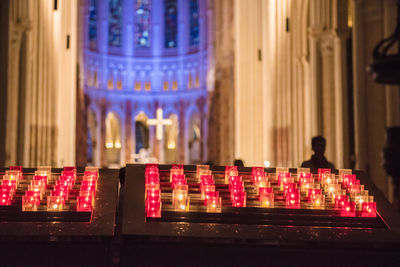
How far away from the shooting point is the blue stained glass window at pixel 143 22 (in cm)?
3819

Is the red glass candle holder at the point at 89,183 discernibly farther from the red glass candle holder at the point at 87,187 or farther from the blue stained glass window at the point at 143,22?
the blue stained glass window at the point at 143,22

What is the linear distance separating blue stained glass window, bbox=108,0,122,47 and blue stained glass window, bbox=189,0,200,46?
14.8ft


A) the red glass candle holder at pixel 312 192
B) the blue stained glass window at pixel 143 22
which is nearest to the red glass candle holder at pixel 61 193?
the red glass candle holder at pixel 312 192

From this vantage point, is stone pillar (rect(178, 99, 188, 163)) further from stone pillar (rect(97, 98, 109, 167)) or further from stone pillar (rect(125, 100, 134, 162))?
stone pillar (rect(97, 98, 109, 167))

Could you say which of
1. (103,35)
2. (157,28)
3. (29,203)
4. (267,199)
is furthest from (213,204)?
(157,28)

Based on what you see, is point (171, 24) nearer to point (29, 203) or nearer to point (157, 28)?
point (157, 28)

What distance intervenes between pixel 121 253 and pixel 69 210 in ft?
2.05

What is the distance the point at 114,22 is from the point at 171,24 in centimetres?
350

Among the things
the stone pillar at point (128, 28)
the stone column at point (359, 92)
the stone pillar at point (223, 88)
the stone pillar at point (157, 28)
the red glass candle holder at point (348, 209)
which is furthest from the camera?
the stone pillar at point (157, 28)

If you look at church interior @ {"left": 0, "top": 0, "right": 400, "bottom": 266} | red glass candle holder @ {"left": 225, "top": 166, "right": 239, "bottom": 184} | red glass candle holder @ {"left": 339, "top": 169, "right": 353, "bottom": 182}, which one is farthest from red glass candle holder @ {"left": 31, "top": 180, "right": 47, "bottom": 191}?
red glass candle holder @ {"left": 339, "top": 169, "right": 353, "bottom": 182}

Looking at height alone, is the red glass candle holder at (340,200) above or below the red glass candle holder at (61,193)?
below

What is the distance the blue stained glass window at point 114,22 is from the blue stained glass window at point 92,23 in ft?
3.35

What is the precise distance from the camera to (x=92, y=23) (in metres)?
36.6

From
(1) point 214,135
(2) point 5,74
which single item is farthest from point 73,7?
(2) point 5,74
